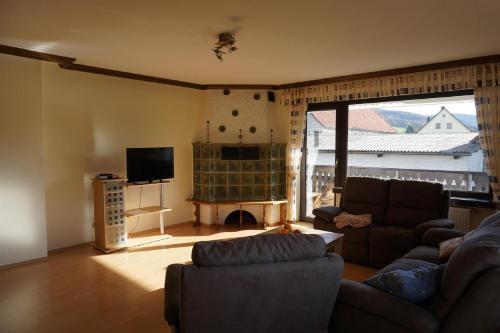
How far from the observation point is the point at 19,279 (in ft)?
11.8

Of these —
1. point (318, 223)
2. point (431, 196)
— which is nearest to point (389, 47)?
point (431, 196)

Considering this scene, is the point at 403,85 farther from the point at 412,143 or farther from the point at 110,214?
the point at 110,214

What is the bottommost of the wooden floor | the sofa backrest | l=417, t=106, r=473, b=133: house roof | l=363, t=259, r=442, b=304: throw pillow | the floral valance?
the wooden floor

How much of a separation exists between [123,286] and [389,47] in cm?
362

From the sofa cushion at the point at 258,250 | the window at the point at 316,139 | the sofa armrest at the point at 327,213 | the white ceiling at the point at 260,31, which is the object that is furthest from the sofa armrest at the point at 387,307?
the window at the point at 316,139

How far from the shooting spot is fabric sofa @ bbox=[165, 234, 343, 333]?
1.63m

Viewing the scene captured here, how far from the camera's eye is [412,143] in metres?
5.04

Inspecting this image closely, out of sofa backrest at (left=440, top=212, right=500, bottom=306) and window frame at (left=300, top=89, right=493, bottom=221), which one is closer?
sofa backrest at (left=440, top=212, right=500, bottom=306)

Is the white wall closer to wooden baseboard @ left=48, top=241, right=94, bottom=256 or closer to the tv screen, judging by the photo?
wooden baseboard @ left=48, top=241, right=94, bottom=256

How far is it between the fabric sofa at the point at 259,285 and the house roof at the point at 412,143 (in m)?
3.59

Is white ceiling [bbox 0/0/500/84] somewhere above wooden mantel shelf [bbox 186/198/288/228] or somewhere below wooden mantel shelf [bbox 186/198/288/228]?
above

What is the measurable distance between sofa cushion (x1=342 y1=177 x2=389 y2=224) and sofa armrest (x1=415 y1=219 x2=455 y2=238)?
672 millimetres

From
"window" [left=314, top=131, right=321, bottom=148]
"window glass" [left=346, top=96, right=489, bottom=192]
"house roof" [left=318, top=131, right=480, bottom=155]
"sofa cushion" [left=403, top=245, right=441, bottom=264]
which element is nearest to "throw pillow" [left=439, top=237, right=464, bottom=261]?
"sofa cushion" [left=403, top=245, right=441, bottom=264]

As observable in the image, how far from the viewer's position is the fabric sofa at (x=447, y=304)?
1656mm
